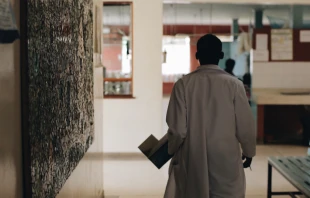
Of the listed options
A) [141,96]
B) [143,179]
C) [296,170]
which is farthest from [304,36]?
[296,170]

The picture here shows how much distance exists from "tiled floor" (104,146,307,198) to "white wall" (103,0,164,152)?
0.33 m

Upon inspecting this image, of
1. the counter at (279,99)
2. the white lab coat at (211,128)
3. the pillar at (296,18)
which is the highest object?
the pillar at (296,18)

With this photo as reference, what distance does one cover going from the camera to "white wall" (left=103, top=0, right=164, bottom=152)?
716 centimetres

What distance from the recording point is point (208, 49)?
2.79 metres

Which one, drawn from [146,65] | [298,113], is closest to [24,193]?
[146,65]

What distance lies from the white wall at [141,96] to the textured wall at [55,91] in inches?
160

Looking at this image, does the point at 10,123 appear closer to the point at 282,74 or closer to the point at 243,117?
the point at 243,117

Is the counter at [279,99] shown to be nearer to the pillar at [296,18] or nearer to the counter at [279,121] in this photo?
the counter at [279,121]

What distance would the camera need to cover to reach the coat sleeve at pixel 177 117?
2725 mm

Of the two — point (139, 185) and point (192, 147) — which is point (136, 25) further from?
point (192, 147)

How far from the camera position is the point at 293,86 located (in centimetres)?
875

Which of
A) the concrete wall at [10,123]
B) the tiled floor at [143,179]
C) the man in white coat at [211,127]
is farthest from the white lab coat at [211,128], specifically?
the tiled floor at [143,179]

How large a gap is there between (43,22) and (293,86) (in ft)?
24.5

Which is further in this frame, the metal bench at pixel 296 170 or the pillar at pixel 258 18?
the pillar at pixel 258 18
